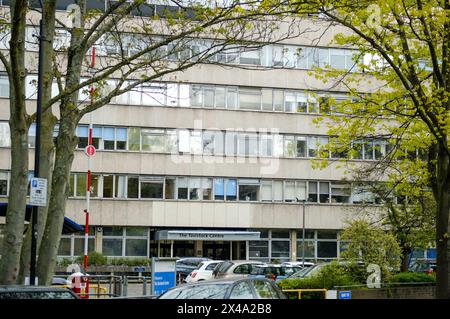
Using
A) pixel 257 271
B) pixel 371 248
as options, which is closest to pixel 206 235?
pixel 257 271

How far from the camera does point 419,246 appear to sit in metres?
33.6

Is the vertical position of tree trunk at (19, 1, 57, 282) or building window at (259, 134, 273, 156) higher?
building window at (259, 134, 273, 156)

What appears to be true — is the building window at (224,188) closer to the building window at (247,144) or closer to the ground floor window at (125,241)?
the building window at (247,144)

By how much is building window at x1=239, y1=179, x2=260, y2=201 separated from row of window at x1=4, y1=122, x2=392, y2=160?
195 centimetres

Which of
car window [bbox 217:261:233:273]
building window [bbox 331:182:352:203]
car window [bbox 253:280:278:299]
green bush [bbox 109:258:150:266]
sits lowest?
green bush [bbox 109:258:150:266]

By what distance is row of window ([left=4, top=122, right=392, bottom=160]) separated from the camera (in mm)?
46219

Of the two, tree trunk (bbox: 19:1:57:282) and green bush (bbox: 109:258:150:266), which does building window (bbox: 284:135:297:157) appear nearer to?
green bush (bbox: 109:258:150:266)

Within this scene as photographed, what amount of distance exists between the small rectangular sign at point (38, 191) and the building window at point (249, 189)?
113 ft

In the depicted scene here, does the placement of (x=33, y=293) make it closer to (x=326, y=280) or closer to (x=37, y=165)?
(x=37, y=165)

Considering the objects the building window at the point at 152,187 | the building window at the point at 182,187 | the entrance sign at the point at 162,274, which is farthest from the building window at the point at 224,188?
the entrance sign at the point at 162,274

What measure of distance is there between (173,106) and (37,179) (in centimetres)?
3326

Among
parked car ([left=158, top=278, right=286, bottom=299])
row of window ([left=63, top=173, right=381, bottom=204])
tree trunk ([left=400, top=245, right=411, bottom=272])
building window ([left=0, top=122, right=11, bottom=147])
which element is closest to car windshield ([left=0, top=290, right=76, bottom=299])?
parked car ([left=158, top=278, right=286, bottom=299])

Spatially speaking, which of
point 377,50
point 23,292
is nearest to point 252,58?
point 377,50

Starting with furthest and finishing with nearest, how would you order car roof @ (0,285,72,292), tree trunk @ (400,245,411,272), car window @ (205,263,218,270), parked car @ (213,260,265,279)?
car window @ (205,263,218,270) < tree trunk @ (400,245,411,272) < parked car @ (213,260,265,279) < car roof @ (0,285,72,292)
